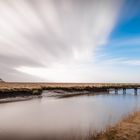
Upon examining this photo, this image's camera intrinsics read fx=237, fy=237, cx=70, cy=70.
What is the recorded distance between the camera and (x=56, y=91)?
6316cm

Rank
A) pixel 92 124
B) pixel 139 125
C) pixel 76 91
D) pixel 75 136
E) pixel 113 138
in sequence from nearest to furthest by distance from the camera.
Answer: pixel 113 138, pixel 75 136, pixel 139 125, pixel 92 124, pixel 76 91

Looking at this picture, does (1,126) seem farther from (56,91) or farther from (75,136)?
(56,91)

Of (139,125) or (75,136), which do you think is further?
(139,125)

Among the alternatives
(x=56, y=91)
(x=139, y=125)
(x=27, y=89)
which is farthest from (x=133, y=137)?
(x=56, y=91)

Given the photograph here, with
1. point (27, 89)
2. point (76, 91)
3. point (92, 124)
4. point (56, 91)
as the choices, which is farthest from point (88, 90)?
point (92, 124)

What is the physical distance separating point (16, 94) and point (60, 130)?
1223 inches

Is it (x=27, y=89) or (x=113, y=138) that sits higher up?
(x=27, y=89)

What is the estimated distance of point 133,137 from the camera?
45.3 feet

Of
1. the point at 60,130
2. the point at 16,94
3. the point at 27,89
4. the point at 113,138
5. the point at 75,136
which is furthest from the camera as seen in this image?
the point at 27,89

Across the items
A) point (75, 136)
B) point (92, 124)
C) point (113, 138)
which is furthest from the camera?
point (92, 124)

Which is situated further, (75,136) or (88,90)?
(88,90)

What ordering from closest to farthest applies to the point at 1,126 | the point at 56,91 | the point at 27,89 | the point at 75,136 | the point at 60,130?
the point at 75,136 < the point at 60,130 < the point at 1,126 < the point at 27,89 < the point at 56,91

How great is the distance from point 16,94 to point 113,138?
36635 millimetres

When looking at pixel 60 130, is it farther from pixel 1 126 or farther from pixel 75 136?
pixel 1 126
